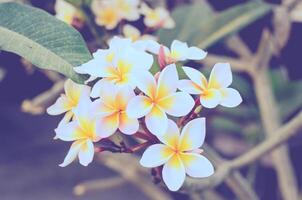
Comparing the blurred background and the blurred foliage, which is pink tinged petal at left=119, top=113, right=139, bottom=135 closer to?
the blurred background

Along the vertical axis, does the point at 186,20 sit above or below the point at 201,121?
below

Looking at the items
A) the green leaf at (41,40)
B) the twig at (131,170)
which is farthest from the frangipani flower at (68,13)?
the twig at (131,170)

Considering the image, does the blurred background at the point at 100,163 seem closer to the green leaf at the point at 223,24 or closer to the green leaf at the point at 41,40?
the green leaf at the point at 223,24

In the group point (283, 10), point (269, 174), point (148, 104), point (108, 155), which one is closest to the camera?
point (148, 104)

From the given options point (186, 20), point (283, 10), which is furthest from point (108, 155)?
point (283, 10)

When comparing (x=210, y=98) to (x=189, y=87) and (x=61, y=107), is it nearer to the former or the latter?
(x=189, y=87)

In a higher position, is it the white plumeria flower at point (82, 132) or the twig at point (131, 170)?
the white plumeria flower at point (82, 132)

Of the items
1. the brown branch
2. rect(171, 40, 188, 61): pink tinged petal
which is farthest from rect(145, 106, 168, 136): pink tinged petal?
the brown branch

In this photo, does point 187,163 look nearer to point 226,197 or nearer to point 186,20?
point 186,20

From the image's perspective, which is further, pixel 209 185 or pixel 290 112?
pixel 290 112
